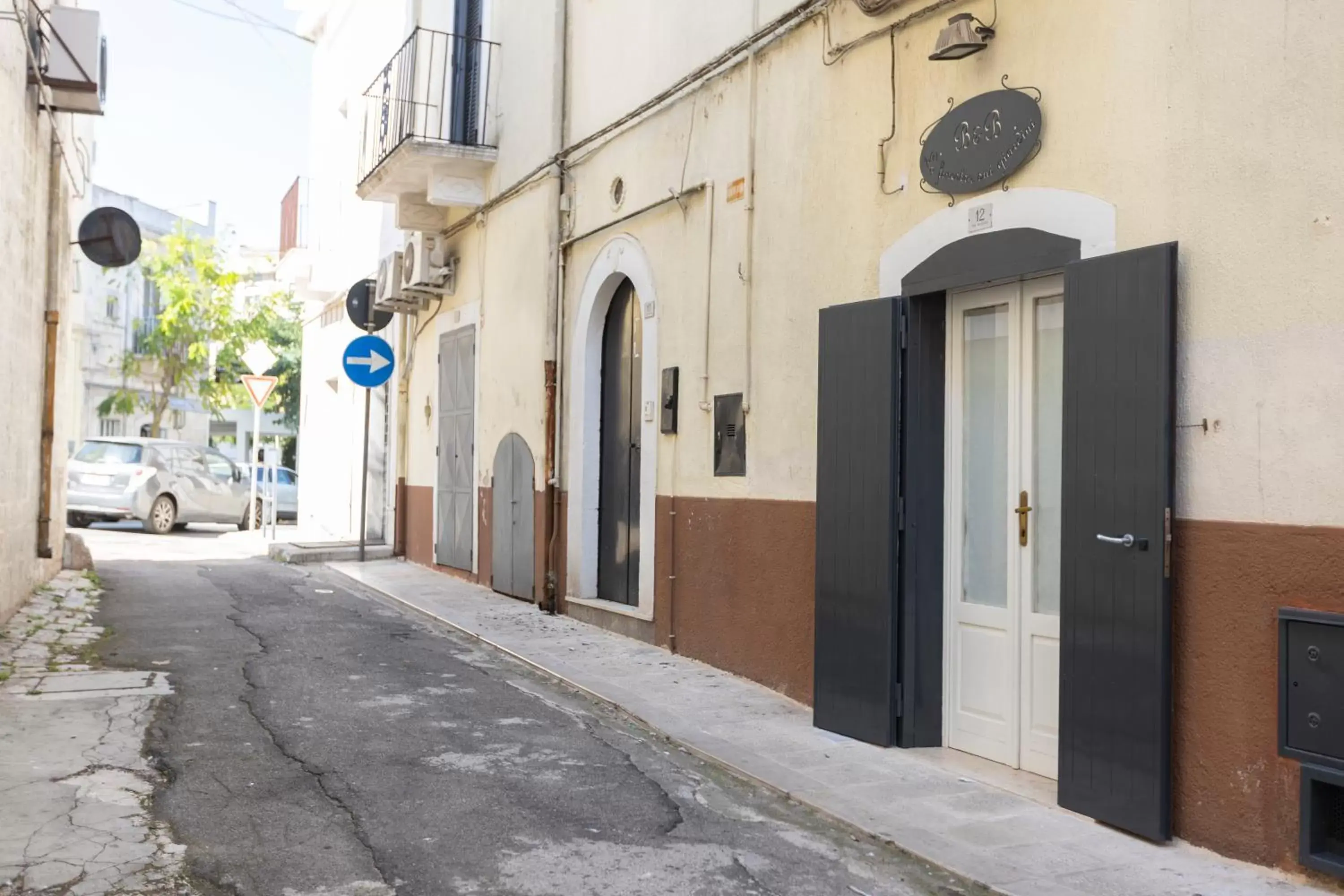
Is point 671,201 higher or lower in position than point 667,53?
lower

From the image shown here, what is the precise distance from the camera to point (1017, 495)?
601 cm

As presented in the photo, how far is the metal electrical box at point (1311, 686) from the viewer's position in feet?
13.9

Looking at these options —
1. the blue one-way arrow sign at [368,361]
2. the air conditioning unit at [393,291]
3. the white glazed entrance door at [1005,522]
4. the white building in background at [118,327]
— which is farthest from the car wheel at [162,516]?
the white glazed entrance door at [1005,522]

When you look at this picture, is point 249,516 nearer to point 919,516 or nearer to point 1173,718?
point 919,516

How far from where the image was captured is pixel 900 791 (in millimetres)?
5609

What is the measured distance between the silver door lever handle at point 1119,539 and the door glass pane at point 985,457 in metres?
1.07

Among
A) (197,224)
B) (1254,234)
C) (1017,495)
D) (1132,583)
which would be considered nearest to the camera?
(1254,234)

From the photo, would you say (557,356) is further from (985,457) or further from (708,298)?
(985,457)

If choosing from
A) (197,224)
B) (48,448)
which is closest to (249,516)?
(48,448)

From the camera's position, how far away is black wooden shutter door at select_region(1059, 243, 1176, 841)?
15.8 ft

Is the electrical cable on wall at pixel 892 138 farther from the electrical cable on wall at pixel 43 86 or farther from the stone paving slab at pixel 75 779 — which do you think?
the electrical cable on wall at pixel 43 86

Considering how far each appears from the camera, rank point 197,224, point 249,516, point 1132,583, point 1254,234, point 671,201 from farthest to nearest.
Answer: point 197,224
point 249,516
point 671,201
point 1132,583
point 1254,234

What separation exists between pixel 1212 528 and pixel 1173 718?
0.77 metres

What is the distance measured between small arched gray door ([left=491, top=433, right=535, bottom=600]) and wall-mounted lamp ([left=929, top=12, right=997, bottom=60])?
6.76 metres
